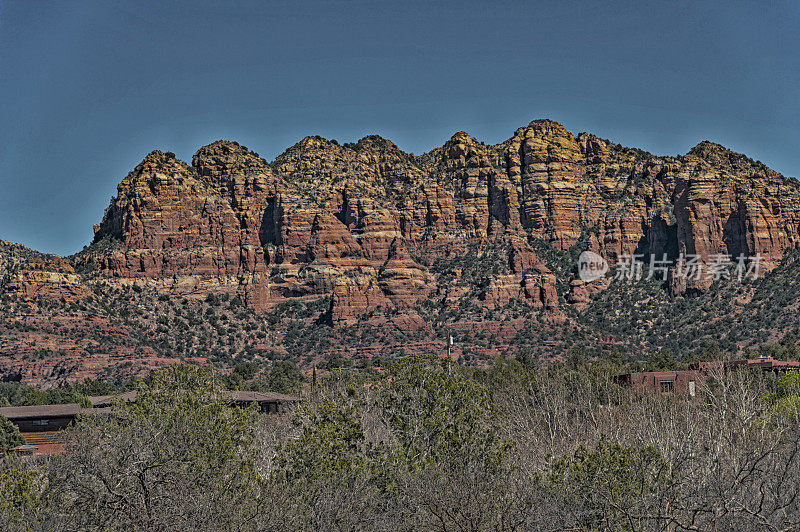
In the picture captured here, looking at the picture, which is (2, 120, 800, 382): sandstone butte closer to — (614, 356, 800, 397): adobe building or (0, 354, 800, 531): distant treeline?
(614, 356, 800, 397): adobe building

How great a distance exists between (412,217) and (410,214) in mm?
597

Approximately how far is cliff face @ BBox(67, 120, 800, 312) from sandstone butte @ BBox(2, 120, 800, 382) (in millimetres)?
223

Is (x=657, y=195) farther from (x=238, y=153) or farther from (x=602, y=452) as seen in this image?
(x=602, y=452)

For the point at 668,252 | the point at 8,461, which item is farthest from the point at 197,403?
the point at 668,252

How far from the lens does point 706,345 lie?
354 feet

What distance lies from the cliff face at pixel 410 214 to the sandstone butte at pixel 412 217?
8.8 inches

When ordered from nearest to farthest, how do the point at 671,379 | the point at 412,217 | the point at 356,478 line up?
the point at 356,478 < the point at 671,379 < the point at 412,217

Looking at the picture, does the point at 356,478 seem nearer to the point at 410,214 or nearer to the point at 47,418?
the point at 47,418

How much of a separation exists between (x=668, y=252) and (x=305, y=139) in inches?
2499

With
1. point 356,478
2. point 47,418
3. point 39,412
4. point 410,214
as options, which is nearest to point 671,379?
point 47,418

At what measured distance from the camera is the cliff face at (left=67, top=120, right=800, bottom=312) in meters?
136

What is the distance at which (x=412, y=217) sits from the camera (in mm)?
148875

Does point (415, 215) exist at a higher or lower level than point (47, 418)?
higher

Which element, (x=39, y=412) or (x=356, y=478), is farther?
(x=39, y=412)
